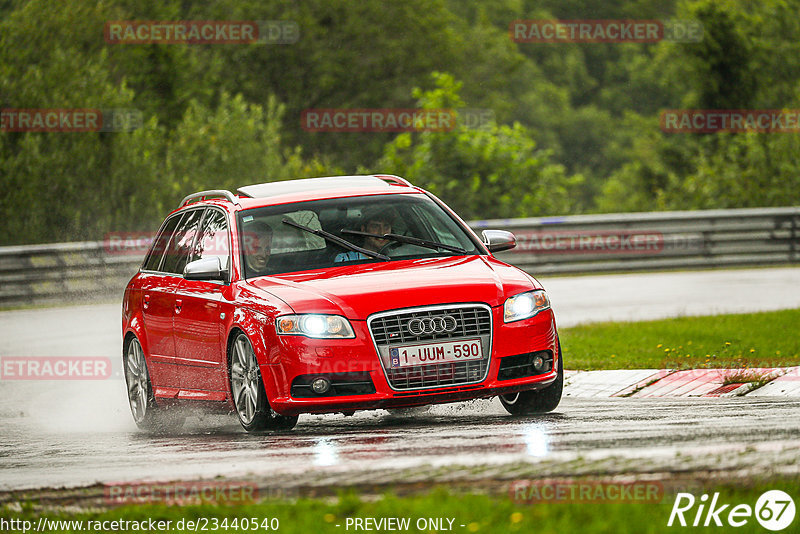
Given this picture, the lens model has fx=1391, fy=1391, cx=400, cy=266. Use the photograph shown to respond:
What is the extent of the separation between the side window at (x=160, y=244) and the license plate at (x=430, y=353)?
344 centimetres

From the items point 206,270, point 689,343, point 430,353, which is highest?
point 206,270

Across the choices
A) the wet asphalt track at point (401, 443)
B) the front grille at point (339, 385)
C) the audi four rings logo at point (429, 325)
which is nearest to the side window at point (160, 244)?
the wet asphalt track at point (401, 443)

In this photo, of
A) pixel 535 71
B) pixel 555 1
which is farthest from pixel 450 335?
pixel 555 1

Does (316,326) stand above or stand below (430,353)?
above

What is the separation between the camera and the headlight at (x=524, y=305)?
28.7 ft

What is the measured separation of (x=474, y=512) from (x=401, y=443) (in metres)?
2.21

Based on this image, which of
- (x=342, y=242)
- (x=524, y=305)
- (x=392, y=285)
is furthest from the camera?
(x=342, y=242)

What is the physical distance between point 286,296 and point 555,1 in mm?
81216

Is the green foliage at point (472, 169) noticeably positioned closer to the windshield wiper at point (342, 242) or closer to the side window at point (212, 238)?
the side window at point (212, 238)

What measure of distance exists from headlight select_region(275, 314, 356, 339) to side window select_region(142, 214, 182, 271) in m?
3.02

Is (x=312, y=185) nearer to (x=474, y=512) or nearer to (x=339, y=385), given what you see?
(x=339, y=385)

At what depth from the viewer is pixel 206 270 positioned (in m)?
9.41

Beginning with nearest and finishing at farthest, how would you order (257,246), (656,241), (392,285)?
1. (392,285)
2. (257,246)
3. (656,241)

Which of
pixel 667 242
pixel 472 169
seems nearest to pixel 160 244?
pixel 667 242
